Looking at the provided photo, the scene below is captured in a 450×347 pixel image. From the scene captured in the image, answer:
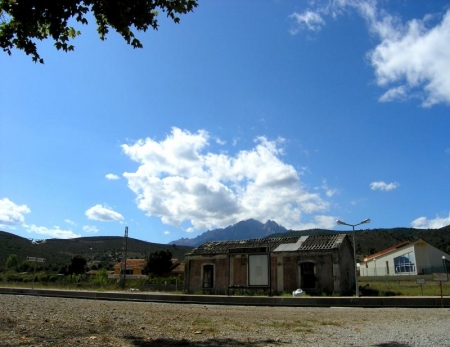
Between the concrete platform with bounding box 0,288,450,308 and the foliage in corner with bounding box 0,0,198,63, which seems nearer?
the foliage in corner with bounding box 0,0,198,63

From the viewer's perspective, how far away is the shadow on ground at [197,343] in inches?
266

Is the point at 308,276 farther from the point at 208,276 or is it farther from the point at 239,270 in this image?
the point at 208,276

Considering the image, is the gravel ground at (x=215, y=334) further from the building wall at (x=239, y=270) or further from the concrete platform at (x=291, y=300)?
the building wall at (x=239, y=270)

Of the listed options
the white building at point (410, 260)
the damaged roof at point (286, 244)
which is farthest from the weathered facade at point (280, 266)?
the white building at point (410, 260)

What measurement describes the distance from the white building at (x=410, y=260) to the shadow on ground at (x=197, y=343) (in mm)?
53064

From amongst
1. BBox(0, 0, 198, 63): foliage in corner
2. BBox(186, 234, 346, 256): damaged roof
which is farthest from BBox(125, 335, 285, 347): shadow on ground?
BBox(186, 234, 346, 256): damaged roof

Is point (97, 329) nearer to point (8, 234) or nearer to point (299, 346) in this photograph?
point (299, 346)

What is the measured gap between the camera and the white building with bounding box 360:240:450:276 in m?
54.3

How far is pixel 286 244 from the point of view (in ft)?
103

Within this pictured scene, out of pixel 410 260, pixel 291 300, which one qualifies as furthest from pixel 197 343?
pixel 410 260

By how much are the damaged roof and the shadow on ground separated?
709 inches

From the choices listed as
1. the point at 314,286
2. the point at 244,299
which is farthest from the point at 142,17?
the point at 314,286

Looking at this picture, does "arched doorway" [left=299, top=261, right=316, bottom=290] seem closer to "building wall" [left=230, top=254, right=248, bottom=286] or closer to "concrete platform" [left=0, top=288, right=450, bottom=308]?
"building wall" [left=230, top=254, right=248, bottom=286]

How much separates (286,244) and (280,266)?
2.10 metres
